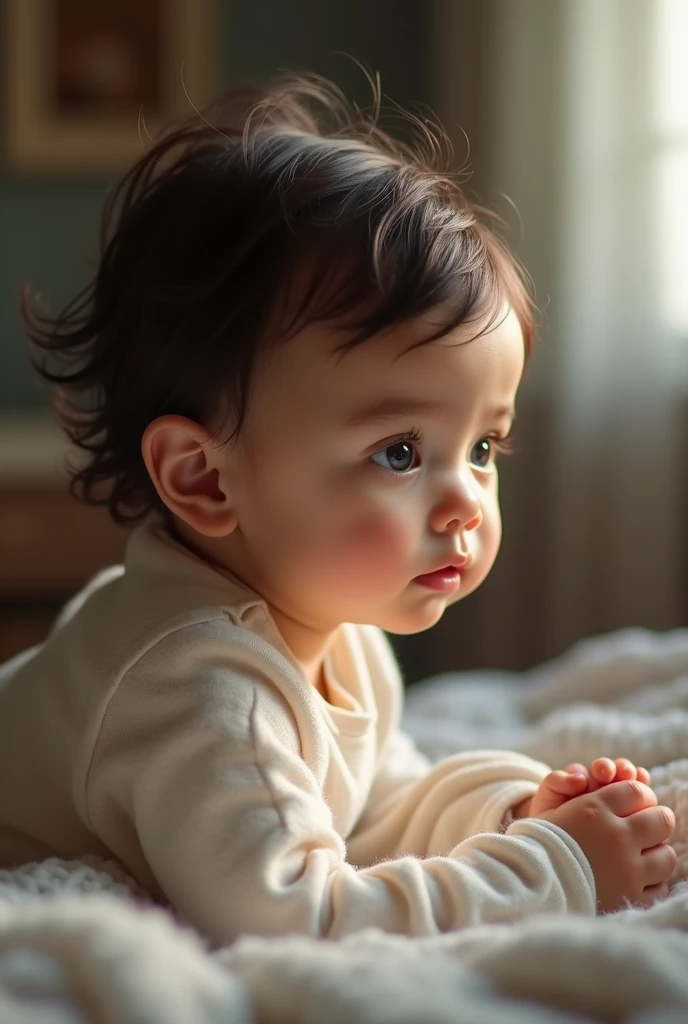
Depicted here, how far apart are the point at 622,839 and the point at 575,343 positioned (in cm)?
164

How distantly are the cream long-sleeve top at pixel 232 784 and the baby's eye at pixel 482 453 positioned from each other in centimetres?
20

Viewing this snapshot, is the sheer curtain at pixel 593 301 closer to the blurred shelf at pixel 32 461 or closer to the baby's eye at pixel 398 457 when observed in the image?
the blurred shelf at pixel 32 461

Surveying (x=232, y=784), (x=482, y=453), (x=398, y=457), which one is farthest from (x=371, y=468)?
(x=232, y=784)

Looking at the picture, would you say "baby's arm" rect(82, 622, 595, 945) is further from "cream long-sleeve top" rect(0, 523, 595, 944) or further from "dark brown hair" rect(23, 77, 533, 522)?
"dark brown hair" rect(23, 77, 533, 522)

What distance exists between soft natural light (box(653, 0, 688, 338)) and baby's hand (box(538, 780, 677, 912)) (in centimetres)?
157

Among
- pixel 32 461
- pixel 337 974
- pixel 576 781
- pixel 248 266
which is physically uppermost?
pixel 248 266

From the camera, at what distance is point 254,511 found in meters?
0.85

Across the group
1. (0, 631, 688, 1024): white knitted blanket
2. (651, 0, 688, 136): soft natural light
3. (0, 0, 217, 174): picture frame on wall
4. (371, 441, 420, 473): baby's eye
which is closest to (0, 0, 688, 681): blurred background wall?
(651, 0, 688, 136): soft natural light

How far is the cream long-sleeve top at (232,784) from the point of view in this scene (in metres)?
0.70

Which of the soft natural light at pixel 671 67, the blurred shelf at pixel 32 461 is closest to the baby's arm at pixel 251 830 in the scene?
the blurred shelf at pixel 32 461

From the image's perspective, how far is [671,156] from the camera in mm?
2182

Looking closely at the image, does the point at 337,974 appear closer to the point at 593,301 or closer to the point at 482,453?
the point at 482,453

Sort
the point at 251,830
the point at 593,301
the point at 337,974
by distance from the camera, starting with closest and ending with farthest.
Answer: the point at 337,974 < the point at 251,830 < the point at 593,301

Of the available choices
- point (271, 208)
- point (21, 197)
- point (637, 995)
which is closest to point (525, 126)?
point (21, 197)
